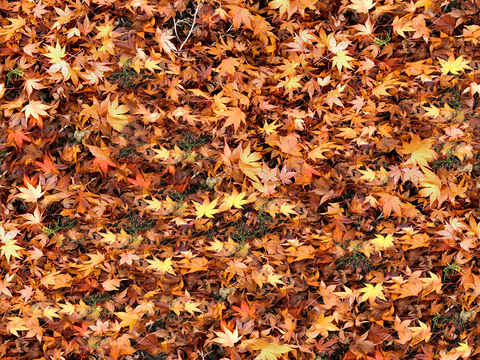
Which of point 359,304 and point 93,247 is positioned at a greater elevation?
point 93,247

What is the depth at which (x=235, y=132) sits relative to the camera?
2.14 meters

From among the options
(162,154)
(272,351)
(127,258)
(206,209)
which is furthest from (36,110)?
(272,351)

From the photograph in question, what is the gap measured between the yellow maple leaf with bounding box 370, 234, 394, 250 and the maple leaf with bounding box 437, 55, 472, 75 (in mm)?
1203

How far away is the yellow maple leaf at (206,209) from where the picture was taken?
2.07m

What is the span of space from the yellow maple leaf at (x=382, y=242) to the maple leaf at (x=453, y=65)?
1203mm

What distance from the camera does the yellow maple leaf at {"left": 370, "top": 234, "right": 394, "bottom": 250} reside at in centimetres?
214

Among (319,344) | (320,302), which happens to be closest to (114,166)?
Answer: (320,302)

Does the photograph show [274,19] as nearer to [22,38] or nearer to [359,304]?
[22,38]

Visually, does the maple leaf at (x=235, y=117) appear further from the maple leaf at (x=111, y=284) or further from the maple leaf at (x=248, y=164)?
the maple leaf at (x=111, y=284)

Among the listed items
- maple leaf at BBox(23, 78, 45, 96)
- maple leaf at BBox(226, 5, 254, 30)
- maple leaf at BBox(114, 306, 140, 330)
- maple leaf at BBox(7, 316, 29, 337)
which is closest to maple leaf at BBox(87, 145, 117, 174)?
maple leaf at BBox(23, 78, 45, 96)

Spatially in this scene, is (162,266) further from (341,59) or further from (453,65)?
(453,65)

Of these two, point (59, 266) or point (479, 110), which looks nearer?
point (59, 266)

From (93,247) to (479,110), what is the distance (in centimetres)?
273

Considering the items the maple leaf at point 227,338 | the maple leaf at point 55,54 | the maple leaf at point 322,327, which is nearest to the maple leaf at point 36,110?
the maple leaf at point 55,54
